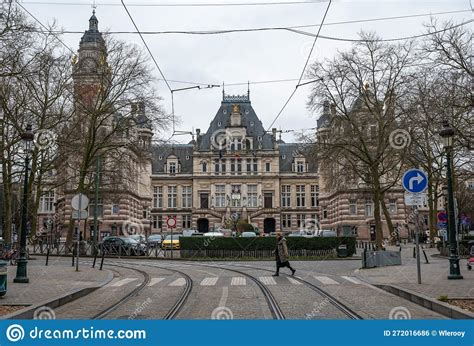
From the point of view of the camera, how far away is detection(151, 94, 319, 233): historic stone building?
94.8 m

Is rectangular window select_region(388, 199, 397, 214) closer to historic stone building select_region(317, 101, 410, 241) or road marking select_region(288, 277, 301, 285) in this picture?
historic stone building select_region(317, 101, 410, 241)

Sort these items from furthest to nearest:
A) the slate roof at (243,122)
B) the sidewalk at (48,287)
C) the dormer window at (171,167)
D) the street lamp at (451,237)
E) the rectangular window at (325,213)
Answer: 1. the dormer window at (171,167)
2. the slate roof at (243,122)
3. the rectangular window at (325,213)
4. the street lamp at (451,237)
5. the sidewalk at (48,287)

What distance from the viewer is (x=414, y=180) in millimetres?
15312

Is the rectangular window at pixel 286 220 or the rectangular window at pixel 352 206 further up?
the rectangular window at pixel 352 206

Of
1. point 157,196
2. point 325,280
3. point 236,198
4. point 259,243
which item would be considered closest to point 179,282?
point 325,280

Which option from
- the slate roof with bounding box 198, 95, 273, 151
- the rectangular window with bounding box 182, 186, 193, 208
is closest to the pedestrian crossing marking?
the slate roof with bounding box 198, 95, 273, 151

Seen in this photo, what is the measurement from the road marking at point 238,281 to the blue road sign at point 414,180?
20.6 feet

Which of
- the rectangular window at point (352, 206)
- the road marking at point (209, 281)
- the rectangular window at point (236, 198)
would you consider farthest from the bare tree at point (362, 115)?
the rectangular window at point (236, 198)

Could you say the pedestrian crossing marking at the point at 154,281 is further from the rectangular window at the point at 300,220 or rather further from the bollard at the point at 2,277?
the rectangular window at the point at 300,220

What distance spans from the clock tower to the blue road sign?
23.5 meters

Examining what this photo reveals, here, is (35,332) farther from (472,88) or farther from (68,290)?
(472,88)

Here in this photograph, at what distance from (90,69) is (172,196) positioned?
208ft

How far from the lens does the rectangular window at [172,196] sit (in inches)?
3871

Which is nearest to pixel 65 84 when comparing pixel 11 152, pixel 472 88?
pixel 11 152
